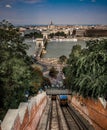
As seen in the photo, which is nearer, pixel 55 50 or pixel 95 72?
pixel 95 72

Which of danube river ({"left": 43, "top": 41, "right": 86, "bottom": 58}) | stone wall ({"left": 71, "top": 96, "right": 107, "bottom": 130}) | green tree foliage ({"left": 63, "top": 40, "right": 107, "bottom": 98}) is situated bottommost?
danube river ({"left": 43, "top": 41, "right": 86, "bottom": 58})

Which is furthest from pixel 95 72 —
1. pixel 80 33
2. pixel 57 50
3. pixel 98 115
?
pixel 80 33

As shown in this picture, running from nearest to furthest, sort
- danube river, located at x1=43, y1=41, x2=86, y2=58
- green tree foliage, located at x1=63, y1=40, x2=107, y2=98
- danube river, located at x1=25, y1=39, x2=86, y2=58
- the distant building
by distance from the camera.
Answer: green tree foliage, located at x1=63, y1=40, x2=107, y2=98 → danube river, located at x1=25, y1=39, x2=86, y2=58 → danube river, located at x1=43, y1=41, x2=86, y2=58 → the distant building

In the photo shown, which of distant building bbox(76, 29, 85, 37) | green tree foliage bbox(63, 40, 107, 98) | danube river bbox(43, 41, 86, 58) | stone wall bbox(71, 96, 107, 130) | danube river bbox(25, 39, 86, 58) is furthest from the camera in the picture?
distant building bbox(76, 29, 85, 37)

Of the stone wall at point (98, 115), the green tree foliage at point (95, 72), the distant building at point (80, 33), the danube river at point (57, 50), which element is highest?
the green tree foliage at point (95, 72)

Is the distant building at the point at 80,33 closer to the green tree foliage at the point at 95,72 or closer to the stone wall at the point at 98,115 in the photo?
the stone wall at the point at 98,115

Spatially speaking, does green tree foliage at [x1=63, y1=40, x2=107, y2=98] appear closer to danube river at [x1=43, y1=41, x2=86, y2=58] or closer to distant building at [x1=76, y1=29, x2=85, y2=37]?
danube river at [x1=43, y1=41, x2=86, y2=58]

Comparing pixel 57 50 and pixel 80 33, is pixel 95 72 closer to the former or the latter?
pixel 57 50

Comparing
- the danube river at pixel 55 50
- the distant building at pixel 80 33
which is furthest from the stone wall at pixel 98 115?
the distant building at pixel 80 33

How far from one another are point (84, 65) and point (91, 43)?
1803 mm

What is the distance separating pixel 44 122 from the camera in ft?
40.8

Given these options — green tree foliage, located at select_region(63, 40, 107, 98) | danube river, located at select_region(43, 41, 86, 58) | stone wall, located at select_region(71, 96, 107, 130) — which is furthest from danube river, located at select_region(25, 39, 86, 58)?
green tree foliage, located at select_region(63, 40, 107, 98)

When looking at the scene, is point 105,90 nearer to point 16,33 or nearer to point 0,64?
point 0,64

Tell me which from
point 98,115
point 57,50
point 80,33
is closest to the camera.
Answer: point 98,115
